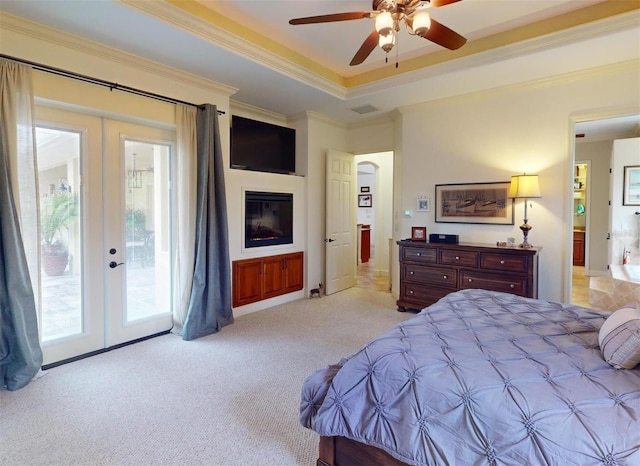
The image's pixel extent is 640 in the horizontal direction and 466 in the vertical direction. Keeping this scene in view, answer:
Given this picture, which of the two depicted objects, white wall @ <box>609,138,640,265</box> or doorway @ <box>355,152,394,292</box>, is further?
doorway @ <box>355,152,394,292</box>

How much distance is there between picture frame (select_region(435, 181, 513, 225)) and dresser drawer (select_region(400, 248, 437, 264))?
2.07ft

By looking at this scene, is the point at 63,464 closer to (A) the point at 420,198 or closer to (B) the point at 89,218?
(B) the point at 89,218

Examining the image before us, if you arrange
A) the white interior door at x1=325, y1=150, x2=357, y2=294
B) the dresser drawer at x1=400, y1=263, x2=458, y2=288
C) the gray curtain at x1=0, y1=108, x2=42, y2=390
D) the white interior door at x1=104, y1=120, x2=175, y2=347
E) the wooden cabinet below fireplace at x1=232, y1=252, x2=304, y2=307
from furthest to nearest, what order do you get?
1. the white interior door at x1=325, y1=150, x2=357, y2=294
2. the wooden cabinet below fireplace at x1=232, y1=252, x2=304, y2=307
3. the dresser drawer at x1=400, y1=263, x2=458, y2=288
4. the white interior door at x1=104, y1=120, x2=175, y2=347
5. the gray curtain at x1=0, y1=108, x2=42, y2=390

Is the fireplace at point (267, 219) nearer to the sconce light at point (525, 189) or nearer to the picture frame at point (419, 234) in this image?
the picture frame at point (419, 234)

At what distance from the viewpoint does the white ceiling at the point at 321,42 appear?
2.72m

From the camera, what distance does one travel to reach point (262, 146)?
473 centimetres

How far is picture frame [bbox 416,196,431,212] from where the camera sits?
4.79 metres

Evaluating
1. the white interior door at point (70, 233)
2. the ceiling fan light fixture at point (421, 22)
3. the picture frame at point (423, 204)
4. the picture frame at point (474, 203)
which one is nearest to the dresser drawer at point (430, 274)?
the picture frame at point (474, 203)

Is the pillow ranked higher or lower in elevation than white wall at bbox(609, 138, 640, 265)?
lower

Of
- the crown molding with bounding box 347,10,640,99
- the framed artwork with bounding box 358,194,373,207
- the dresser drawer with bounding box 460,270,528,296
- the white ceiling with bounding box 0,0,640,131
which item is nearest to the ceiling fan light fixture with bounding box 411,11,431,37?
the white ceiling with bounding box 0,0,640,131

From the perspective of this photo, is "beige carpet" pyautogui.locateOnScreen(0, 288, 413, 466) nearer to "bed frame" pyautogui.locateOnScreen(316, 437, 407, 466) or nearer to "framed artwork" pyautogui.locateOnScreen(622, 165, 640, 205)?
"bed frame" pyautogui.locateOnScreen(316, 437, 407, 466)

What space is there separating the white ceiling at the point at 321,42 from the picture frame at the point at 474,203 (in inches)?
48.1

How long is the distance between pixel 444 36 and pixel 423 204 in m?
2.64

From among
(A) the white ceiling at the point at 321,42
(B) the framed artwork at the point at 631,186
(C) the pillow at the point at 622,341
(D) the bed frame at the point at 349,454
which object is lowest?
(D) the bed frame at the point at 349,454
